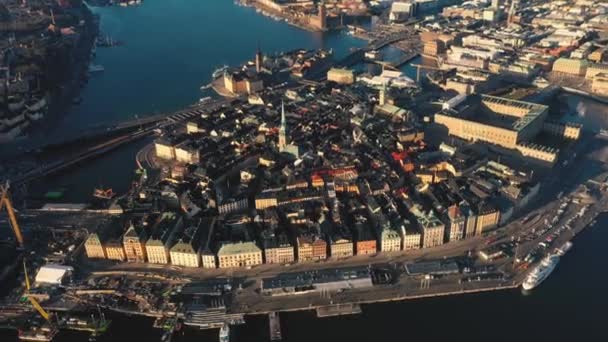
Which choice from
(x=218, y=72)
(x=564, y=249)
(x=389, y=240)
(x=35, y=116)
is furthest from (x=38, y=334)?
(x=218, y=72)

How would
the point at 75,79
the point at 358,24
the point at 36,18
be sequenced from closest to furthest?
1. the point at 75,79
2. the point at 36,18
3. the point at 358,24

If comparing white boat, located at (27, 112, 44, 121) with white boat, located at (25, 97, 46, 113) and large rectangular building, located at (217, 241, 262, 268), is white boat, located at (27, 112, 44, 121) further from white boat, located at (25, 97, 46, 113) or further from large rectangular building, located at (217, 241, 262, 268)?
large rectangular building, located at (217, 241, 262, 268)

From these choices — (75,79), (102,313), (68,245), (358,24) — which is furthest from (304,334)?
(358,24)

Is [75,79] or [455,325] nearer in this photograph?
[455,325]

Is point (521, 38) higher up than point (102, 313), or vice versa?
point (521, 38)

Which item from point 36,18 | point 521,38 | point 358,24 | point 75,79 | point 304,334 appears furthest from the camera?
point 358,24

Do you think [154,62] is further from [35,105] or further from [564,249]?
[564,249]

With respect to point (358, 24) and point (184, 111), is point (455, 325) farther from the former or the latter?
point (358, 24)

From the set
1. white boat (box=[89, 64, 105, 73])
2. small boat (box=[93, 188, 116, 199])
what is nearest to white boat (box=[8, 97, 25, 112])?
white boat (box=[89, 64, 105, 73])

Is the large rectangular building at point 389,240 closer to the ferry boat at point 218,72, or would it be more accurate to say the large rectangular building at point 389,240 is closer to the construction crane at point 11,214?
the construction crane at point 11,214
